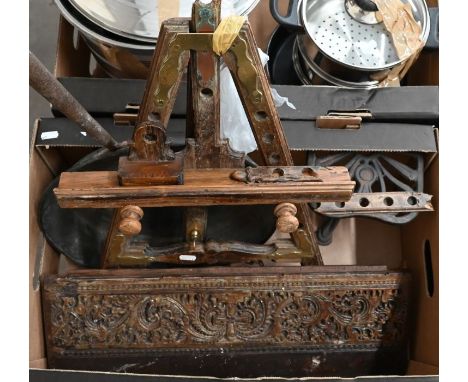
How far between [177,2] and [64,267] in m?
0.69

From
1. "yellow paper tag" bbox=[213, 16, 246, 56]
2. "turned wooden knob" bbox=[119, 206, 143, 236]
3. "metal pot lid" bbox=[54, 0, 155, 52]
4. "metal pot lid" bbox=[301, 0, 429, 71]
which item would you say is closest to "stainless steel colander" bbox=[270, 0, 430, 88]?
"metal pot lid" bbox=[301, 0, 429, 71]

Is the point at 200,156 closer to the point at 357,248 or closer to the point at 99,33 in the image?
the point at 99,33

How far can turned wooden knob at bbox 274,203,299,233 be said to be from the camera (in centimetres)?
84

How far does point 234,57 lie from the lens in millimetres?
765

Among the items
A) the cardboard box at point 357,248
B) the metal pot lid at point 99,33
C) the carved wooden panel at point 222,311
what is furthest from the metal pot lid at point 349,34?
the carved wooden panel at point 222,311

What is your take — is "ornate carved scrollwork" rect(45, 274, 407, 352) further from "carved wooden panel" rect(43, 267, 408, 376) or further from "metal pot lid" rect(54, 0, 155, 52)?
"metal pot lid" rect(54, 0, 155, 52)

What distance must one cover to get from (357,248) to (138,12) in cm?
79

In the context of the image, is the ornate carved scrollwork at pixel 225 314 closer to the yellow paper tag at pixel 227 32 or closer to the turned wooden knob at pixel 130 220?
the turned wooden knob at pixel 130 220

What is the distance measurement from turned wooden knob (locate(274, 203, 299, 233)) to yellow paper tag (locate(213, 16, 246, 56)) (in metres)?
0.28

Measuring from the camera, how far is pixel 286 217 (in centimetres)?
84

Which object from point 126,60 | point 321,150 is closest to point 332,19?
point 321,150

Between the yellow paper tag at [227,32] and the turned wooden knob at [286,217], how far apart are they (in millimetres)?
275

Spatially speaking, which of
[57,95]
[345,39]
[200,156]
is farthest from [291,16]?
[57,95]

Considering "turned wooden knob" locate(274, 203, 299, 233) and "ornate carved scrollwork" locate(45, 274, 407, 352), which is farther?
"ornate carved scrollwork" locate(45, 274, 407, 352)
